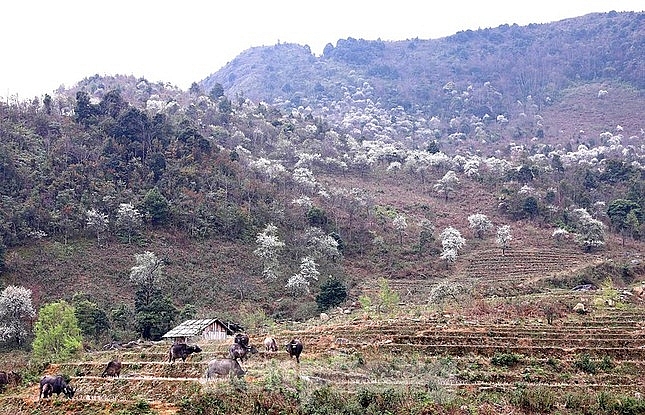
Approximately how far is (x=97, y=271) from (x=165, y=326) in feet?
41.1

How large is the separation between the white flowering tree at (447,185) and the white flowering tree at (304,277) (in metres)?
30.1

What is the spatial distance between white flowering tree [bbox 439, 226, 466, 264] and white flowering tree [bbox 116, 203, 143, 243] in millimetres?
30429

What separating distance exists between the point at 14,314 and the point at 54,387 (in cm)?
2236

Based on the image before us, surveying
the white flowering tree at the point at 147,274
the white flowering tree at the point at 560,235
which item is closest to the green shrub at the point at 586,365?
the white flowering tree at the point at 147,274

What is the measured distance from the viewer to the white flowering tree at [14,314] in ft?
121

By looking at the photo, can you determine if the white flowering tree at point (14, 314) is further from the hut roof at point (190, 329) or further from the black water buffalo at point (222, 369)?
the black water buffalo at point (222, 369)

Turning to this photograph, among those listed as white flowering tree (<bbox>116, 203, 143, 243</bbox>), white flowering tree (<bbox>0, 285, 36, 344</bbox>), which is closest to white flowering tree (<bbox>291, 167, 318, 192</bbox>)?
white flowering tree (<bbox>116, 203, 143, 243</bbox>)

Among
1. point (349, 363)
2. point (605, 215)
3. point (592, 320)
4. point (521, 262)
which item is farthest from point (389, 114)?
point (349, 363)

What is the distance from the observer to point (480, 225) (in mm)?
64125

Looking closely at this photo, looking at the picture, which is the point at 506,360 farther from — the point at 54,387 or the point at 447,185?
the point at 447,185

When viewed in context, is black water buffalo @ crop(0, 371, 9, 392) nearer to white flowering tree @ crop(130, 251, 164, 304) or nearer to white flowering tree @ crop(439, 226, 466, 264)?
white flowering tree @ crop(130, 251, 164, 304)

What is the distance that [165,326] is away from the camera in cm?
3906

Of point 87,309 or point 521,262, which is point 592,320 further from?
point 87,309

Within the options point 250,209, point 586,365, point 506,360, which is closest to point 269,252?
point 250,209
